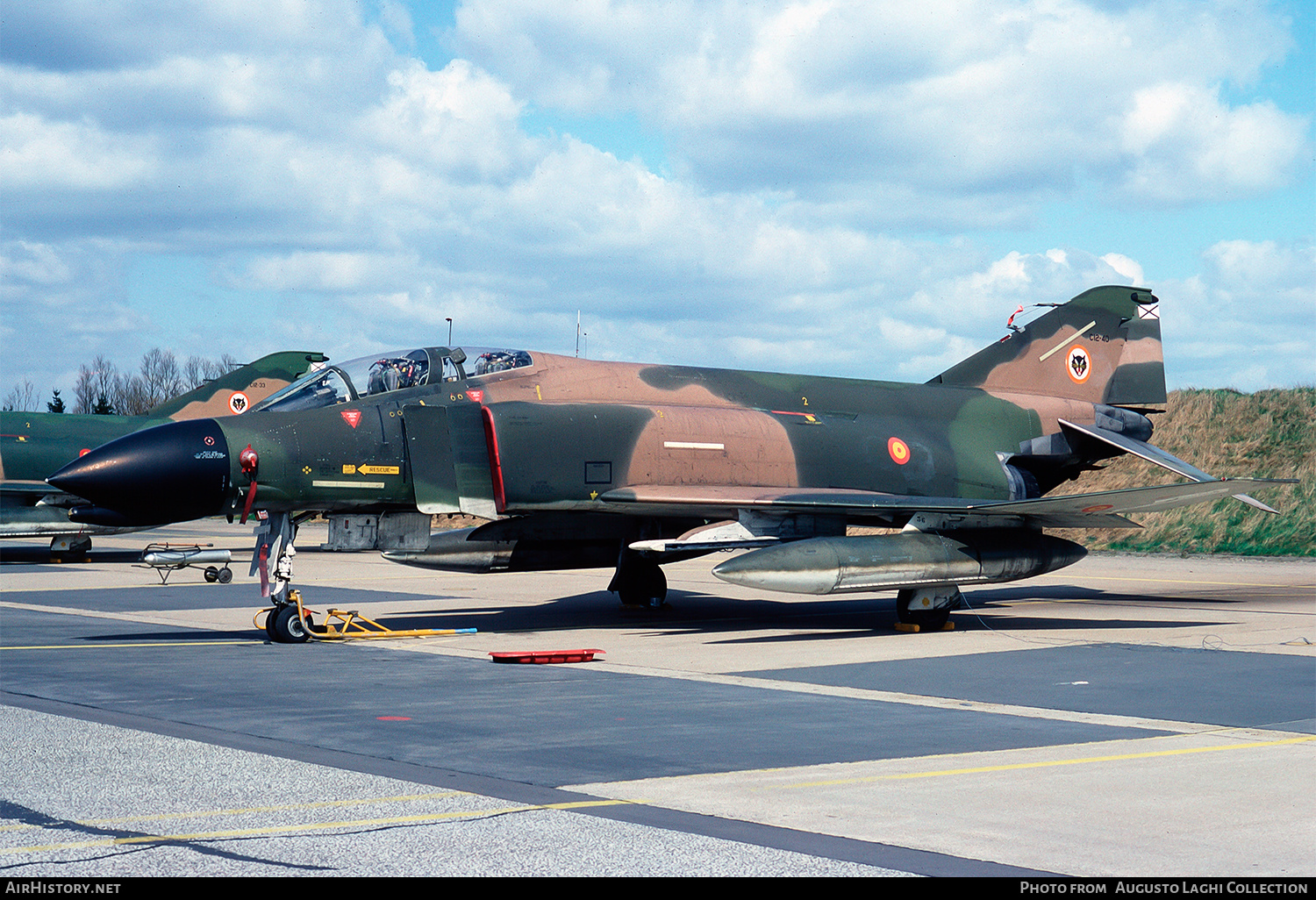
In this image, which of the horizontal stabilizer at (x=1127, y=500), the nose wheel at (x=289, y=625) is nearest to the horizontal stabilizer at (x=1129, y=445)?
the horizontal stabilizer at (x=1127, y=500)

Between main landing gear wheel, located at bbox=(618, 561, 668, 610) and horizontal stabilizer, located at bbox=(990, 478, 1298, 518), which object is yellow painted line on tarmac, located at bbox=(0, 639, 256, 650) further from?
horizontal stabilizer, located at bbox=(990, 478, 1298, 518)

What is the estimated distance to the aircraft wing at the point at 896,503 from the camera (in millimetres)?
14102

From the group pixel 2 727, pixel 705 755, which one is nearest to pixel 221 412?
pixel 2 727

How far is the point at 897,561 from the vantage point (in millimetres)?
14148

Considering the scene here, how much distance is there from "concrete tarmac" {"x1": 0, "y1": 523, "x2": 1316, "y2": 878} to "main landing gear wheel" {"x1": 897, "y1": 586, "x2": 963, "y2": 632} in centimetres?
48

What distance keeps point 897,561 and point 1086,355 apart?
7.20 meters

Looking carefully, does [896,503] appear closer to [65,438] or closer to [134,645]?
[134,645]

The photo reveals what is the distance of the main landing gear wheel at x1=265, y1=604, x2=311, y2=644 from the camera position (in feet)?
44.2

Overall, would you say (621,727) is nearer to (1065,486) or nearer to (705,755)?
(705,755)

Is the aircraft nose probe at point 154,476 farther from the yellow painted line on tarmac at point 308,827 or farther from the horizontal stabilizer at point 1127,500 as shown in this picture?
the horizontal stabilizer at point 1127,500

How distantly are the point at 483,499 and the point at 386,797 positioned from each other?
7912 millimetres

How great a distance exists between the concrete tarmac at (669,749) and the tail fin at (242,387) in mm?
16570

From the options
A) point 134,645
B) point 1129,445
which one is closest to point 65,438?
point 134,645

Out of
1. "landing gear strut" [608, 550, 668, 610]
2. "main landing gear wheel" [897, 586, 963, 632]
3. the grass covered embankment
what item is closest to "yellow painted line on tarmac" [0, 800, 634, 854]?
"main landing gear wheel" [897, 586, 963, 632]
